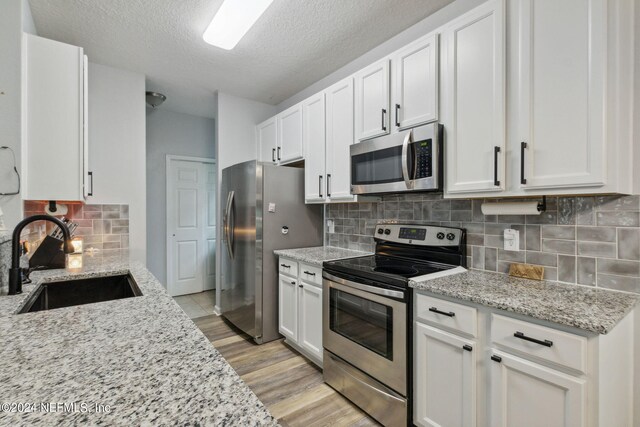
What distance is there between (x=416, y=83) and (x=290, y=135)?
1.50 m

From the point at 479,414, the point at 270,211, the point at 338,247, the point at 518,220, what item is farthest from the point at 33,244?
the point at 518,220

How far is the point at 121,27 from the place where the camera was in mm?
2281

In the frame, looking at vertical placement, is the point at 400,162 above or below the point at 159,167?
below

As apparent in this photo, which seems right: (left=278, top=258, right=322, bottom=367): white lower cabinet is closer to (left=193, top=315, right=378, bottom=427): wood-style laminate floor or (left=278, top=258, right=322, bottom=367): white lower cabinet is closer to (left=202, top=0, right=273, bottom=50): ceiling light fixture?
(left=193, top=315, right=378, bottom=427): wood-style laminate floor

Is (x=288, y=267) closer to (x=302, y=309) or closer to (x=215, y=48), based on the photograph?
(x=302, y=309)

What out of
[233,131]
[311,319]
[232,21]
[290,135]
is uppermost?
[232,21]

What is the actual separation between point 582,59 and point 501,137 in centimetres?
41

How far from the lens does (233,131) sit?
3615 millimetres

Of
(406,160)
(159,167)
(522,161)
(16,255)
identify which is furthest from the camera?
(159,167)

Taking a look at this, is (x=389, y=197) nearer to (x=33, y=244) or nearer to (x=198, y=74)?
(x=198, y=74)

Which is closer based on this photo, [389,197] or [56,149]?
→ [56,149]

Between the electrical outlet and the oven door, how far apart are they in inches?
27.6

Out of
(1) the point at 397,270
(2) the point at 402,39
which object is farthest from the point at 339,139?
(1) the point at 397,270

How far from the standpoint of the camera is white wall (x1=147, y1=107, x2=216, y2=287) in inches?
163
